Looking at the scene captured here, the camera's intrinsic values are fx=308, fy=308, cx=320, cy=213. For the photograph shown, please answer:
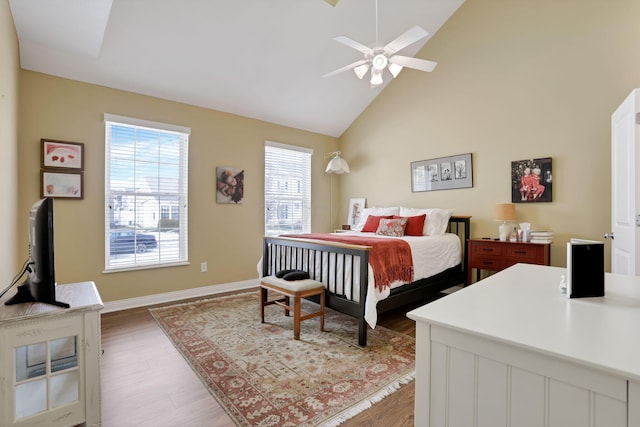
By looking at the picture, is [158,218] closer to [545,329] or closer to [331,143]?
[331,143]

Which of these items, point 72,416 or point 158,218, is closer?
point 72,416

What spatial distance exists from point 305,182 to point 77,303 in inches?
154

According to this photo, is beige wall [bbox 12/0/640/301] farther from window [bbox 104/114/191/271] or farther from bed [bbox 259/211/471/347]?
bed [bbox 259/211/471/347]

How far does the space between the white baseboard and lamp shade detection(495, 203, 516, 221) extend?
3.26 m

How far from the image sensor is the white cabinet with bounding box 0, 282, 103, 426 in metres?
1.36

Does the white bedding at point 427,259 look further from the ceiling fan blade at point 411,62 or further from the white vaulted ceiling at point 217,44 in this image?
the white vaulted ceiling at point 217,44

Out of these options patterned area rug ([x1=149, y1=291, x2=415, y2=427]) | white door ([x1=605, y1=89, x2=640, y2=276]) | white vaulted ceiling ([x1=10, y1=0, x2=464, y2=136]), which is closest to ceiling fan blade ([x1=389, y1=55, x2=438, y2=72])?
white vaulted ceiling ([x1=10, y1=0, x2=464, y2=136])

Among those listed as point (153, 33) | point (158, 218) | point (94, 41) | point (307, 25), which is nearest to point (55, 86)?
point (94, 41)

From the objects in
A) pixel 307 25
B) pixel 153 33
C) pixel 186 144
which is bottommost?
pixel 186 144

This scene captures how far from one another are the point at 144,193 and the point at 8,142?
131 cm

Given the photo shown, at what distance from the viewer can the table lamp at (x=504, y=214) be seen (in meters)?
3.38

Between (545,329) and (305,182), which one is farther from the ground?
(305,182)

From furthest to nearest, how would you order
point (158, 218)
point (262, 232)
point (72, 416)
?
point (262, 232) < point (158, 218) < point (72, 416)

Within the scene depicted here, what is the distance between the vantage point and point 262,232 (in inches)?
181
